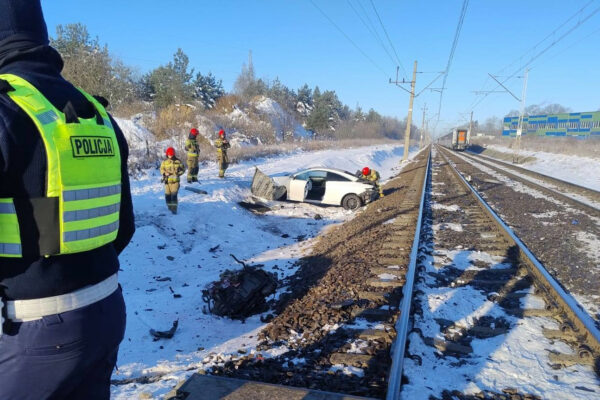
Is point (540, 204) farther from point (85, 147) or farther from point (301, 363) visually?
point (85, 147)

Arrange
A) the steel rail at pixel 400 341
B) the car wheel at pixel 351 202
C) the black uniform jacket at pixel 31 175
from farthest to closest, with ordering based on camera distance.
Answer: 1. the car wheel at pixel 351 202
2. the steel rail at pixel 400 341
3. the black uniform jacket at pixel 31 175

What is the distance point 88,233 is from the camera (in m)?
1.53

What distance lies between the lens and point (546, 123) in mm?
68750

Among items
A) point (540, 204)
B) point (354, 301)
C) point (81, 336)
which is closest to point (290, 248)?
point (354, 301)

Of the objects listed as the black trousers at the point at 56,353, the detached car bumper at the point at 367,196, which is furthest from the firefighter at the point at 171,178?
the black trousers at the point at 56,353

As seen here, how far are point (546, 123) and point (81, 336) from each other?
81911 mm

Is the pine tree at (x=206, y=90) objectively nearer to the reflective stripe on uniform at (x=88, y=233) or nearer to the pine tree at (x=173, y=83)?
the pine tree at (x=173, y=83)

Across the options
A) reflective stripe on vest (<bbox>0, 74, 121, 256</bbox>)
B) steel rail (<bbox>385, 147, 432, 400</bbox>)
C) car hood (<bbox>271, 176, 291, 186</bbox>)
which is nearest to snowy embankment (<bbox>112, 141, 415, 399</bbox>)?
car hood (<bbox>271, 176, 291, 186</bbox>)

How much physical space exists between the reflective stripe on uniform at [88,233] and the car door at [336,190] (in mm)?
11695

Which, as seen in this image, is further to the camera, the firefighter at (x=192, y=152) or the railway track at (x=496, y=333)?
the firefighter at (x=192, y=152)

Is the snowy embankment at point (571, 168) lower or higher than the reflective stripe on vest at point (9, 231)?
lower

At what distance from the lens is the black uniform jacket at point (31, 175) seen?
1298 millimetres

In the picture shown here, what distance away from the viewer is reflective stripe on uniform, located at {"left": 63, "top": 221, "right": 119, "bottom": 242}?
1455 mm

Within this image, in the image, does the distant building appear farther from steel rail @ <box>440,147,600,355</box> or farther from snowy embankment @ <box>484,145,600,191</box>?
steel rail @ <box>440,147,600,355</box>
